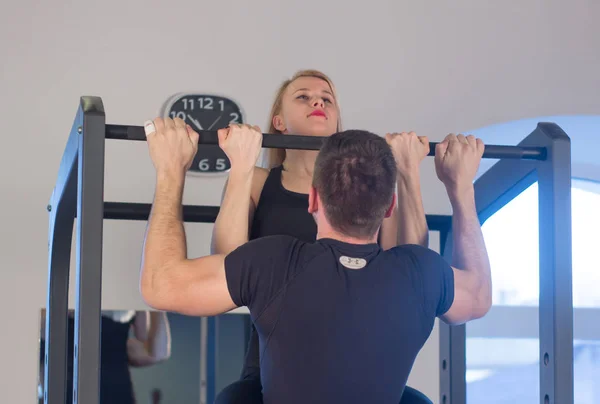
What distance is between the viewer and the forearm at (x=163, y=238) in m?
1.75

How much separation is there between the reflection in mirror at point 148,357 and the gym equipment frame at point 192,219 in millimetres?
880

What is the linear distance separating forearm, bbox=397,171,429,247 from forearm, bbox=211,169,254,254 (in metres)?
0.42

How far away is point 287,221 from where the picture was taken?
90.9 inches

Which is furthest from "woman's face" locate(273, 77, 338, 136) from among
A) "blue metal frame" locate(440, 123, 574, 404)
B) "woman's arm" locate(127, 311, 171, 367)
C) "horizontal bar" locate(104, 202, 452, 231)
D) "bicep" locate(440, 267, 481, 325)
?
"woman's arm" locate(127, 311, 171, 367)

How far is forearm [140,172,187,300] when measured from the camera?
5.74ft

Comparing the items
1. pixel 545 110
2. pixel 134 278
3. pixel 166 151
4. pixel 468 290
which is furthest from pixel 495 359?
pixel 166 151

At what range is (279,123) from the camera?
258 cm

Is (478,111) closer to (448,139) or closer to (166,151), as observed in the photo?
(448,139)

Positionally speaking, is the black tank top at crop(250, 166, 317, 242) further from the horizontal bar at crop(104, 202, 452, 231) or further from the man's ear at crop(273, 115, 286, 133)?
the horizontal bar at crop(104, 202, 452, 231)

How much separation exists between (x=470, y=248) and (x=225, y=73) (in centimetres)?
195

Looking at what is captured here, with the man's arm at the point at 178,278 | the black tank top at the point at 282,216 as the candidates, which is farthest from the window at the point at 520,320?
the man's arm at the point at 178,278

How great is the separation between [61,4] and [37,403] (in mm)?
1613

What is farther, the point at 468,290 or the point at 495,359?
the point at 495,359

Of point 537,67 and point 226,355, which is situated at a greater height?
point 537,67
